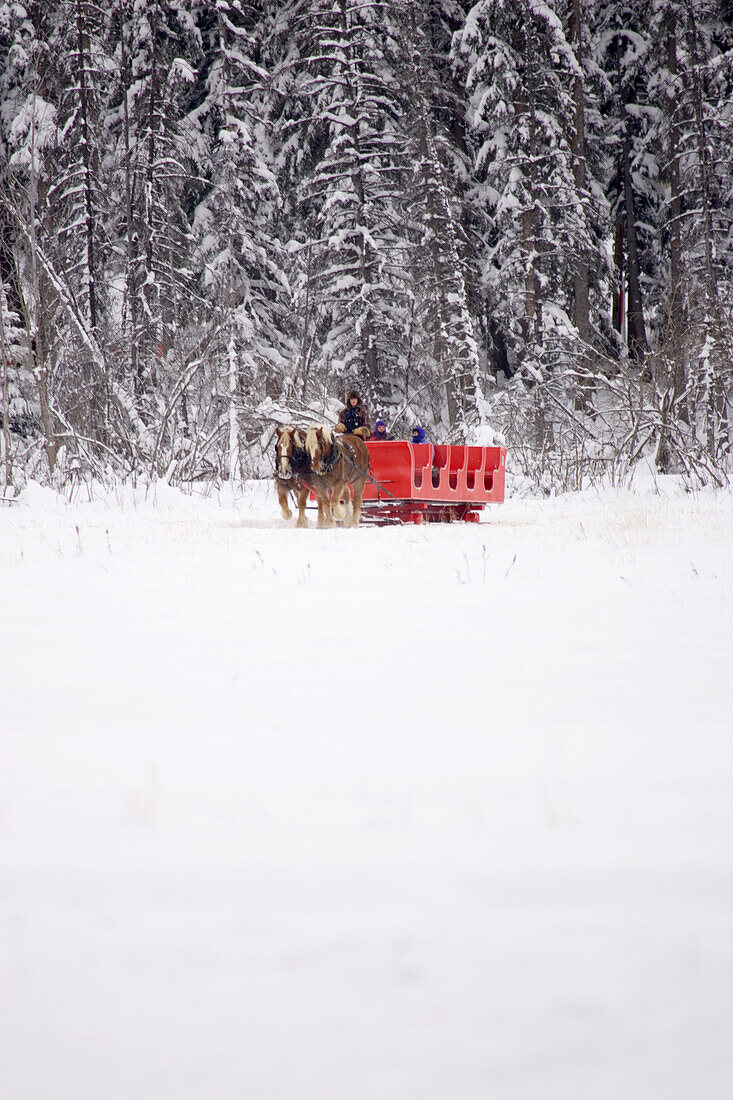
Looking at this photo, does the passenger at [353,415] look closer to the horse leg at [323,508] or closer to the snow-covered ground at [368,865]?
the horse leg at [323,508]

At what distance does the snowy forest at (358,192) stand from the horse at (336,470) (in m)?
8.48

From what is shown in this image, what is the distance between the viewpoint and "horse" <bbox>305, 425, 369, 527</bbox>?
1131 cm

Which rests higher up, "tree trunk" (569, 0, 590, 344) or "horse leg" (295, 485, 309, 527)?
"tree trunk" (569, 0, 590, 344)

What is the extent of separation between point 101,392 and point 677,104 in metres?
17.4

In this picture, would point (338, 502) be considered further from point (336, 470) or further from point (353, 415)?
point (353, 415)

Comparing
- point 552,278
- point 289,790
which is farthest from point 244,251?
point 289,790

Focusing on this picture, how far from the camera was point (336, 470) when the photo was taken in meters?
11.7

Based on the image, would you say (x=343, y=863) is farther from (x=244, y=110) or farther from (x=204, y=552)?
(x=244, y=110)

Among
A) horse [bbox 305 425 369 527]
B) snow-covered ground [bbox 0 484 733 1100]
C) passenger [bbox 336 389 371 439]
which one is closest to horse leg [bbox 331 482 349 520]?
horse [bbox 305 425 369 527]

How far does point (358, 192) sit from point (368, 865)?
2403 cm

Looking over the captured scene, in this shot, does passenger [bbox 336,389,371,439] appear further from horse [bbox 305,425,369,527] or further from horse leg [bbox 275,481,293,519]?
horse leg [bbox 275,481,293,519]

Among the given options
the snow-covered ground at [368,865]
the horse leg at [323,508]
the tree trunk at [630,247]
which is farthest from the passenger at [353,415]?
the tree trunk at [630,247]

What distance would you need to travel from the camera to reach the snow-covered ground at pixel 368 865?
1079 millimetres

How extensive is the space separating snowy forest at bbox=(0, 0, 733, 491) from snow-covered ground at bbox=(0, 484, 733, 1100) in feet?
57.6
